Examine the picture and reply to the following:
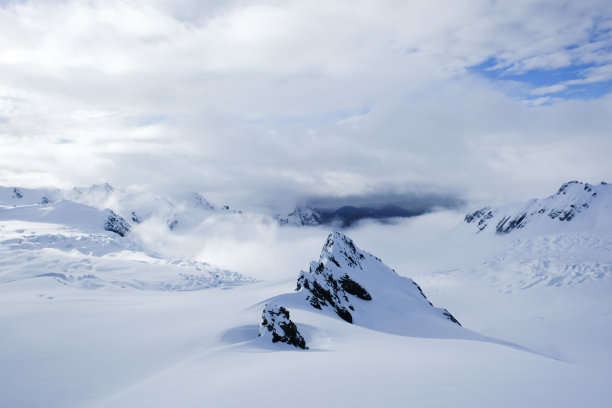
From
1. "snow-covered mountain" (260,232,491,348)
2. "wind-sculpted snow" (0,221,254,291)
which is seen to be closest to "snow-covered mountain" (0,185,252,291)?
"wind-sculpted snow" (0,221,254,291)

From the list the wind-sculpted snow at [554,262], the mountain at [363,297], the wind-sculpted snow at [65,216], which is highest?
the wind-sculpted snow at [65,216]

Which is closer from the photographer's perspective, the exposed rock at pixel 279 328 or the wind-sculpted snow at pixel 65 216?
the exposed rock at pixel 279 328

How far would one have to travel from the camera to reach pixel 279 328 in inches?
855

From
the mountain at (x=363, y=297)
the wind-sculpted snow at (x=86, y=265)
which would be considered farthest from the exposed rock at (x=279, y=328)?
the wind-sculpted snow at (x=86, y=265)

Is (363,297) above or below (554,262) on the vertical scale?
above

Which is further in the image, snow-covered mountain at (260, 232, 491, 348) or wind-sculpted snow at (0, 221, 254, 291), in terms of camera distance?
wind-sculpted snow at (0, 221, 254, 291)

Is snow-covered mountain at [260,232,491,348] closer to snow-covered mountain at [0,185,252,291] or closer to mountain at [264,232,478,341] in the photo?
mountain at [264,232,478,341]

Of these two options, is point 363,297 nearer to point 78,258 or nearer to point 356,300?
point 356,300

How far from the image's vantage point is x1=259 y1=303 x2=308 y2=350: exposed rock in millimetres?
21531

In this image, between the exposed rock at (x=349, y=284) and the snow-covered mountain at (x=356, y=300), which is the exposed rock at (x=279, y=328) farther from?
the exposed rock at (x=349, y=284)

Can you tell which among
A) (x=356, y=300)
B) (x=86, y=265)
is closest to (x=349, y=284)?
(x=356, y=300)

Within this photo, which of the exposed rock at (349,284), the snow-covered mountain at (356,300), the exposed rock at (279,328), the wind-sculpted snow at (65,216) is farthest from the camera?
the wind-sculpted snow at (65,216)

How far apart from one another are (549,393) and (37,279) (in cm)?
5445

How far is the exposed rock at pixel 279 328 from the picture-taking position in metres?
21.5
